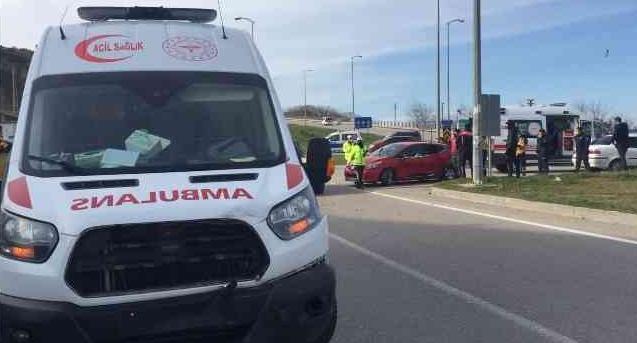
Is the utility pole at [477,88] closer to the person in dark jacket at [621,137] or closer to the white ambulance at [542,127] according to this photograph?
the person in dark jacket at [621,137]

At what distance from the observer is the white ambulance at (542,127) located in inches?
1059

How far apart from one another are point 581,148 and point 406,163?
6.51 meters

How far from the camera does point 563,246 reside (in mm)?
9688

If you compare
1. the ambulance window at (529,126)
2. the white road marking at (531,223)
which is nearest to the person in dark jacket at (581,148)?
the ambulance window at (529,126)

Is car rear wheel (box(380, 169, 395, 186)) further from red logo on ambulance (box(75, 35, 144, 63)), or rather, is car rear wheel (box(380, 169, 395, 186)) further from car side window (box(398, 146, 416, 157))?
red logo on ambulance (box(75, 35, 144, 63))

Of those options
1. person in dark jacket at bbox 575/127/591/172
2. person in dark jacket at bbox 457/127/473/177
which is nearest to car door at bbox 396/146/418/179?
person in dark jacket at bbox 457/127/473/177

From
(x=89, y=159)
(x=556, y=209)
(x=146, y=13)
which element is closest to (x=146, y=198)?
(x=89, y=159)

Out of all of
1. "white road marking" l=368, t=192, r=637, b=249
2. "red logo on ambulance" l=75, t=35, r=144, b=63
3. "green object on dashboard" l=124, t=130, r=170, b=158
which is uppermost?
"red logo on ambulance" l=75, t=35, r=144, b=63

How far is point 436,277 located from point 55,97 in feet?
15.2

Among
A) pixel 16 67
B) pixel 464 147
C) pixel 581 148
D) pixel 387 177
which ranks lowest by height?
pixel 387 177

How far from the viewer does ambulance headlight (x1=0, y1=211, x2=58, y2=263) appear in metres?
3.78

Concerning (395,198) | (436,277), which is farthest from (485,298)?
(395,198)

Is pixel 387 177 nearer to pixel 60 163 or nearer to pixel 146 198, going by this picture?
pixel 60 163

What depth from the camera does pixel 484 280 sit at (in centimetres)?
754
